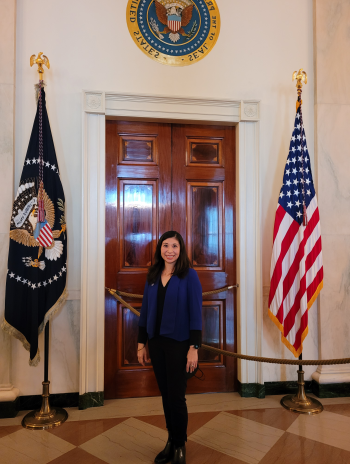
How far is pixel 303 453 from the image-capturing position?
8.63ft

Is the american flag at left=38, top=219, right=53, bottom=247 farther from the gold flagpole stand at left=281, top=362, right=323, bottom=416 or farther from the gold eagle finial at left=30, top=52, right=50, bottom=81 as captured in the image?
the gold flagpole stand at left=281, top=362, right=323, bottom=416

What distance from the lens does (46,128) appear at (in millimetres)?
3283

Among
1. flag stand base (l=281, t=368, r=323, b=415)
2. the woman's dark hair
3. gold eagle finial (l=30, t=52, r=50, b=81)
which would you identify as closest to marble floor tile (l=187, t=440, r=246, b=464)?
flag stand base (l=281, t=368, r=323, b=415)

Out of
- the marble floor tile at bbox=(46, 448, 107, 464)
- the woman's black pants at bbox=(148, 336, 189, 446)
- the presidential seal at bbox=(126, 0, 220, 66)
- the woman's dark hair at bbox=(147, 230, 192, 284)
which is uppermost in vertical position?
the presidential seal at bbox=(126, 0, 220, 66)

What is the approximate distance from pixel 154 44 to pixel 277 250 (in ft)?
7.89

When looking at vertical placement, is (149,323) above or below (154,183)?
below

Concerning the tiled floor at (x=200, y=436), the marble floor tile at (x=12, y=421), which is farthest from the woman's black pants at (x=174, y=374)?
the marble floor tile at (x=12, y=421)

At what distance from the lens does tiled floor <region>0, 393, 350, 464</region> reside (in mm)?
2572

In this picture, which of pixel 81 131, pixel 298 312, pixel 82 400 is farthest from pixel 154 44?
pixel 82 400

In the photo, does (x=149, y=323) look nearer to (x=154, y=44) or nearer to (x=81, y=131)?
(x=81, y=131)

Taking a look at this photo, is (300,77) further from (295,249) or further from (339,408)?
(339,408)

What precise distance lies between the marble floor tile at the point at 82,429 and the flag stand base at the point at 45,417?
6 centimetres

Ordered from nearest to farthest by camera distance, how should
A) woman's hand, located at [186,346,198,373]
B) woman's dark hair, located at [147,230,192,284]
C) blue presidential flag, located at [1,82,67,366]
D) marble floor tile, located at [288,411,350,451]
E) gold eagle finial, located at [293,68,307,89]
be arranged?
1. woman's hand, located at [186,346,198,373]
2. woman's dark hair, located at [147,230,192,284]
3. marble floor tile, located at [288,411,350,451]
4. blue presidential flag, located at [1,82,67,366]
5. gold eagle finial, located at [293,68,307,89]

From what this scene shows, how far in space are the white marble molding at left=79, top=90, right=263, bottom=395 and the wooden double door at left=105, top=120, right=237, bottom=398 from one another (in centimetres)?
14
